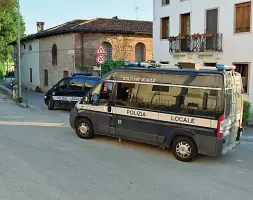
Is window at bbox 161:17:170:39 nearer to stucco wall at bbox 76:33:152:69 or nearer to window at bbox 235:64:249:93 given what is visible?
stucco wall at bbox 76:33:152:69

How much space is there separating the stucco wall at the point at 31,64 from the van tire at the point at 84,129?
80.1 feet

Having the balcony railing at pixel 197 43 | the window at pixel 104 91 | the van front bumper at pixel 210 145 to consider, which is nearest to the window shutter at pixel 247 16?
the balcony railing at pixel 197 43

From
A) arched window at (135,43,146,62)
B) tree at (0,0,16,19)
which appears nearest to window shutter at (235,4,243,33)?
arched window at (135,43,146,62)

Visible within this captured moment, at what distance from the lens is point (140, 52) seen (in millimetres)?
27375

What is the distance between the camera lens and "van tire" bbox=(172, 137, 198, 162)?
24.2 ft

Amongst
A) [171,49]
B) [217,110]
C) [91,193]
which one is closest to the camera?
[91,193]

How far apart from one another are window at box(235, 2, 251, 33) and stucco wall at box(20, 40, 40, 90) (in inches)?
831

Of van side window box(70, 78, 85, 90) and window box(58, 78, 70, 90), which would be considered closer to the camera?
van side window box(70, 78, 85, 90)

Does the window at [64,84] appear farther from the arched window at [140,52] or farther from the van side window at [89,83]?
the arched window at [140,52]

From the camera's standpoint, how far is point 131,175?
631cm

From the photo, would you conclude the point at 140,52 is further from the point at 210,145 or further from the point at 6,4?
the point at 210,145

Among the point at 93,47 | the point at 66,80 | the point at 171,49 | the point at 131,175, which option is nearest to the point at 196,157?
the point at 131,175

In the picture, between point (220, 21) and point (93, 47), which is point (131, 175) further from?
point (93, 47)

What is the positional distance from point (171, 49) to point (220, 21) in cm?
369
